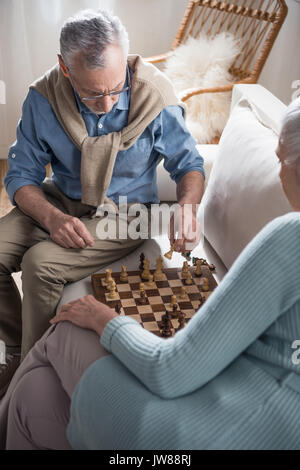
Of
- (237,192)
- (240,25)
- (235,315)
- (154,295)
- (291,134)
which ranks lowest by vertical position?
(154,295)

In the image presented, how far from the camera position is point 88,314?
1.21 metres

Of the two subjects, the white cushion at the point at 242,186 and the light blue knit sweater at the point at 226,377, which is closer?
the light blue knit sweater at the point at 226,377

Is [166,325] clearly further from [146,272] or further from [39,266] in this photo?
[39,266]

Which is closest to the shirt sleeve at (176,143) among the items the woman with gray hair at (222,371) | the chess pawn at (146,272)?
the chess pawn at (146,272)

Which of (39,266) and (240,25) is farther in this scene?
(240,25)

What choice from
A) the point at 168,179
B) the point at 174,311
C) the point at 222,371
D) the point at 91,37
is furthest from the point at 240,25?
the point at 222,371

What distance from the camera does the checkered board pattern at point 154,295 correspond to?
56.3 inches

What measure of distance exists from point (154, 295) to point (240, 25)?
6.80 feet

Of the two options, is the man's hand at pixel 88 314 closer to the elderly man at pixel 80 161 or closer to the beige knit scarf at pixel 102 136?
the elderly man at pixel 80 161

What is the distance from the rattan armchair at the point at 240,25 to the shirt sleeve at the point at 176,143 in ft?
2.83

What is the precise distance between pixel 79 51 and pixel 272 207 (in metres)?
0.71

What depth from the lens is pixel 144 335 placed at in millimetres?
1043

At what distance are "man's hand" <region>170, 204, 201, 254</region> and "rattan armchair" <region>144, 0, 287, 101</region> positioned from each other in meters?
1.12
